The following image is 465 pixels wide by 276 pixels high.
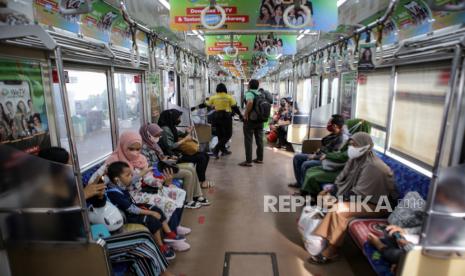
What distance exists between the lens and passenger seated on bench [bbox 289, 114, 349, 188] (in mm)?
4449

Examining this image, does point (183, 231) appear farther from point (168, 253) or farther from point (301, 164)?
point (301, 164)

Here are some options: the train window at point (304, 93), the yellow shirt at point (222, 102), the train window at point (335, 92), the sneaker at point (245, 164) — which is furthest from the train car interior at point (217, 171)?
the train window at point (304, 93)

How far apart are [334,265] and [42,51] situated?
348 cm

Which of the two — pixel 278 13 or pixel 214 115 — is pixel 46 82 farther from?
pixel 214 115

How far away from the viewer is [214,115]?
7.37 m

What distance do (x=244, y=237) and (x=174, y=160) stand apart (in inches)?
61.1

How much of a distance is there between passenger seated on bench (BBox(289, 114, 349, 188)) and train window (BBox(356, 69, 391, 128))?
669 millimetres

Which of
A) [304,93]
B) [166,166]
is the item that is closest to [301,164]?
[166,166]

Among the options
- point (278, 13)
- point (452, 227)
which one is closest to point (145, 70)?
point (278, 13)

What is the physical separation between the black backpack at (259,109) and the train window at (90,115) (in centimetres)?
301

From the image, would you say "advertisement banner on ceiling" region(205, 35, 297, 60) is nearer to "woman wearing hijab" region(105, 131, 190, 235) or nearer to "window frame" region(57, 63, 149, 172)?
"window frame" region(57, 63, 149, 172)

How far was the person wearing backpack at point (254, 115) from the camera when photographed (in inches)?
252

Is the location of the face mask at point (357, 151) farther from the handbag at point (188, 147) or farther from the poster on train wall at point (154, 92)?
the poster on train wall at point (154, 92)

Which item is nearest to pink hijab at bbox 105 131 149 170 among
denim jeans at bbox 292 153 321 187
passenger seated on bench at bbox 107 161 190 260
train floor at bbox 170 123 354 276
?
passenger seated on bench at bbox 107 161 190 260
